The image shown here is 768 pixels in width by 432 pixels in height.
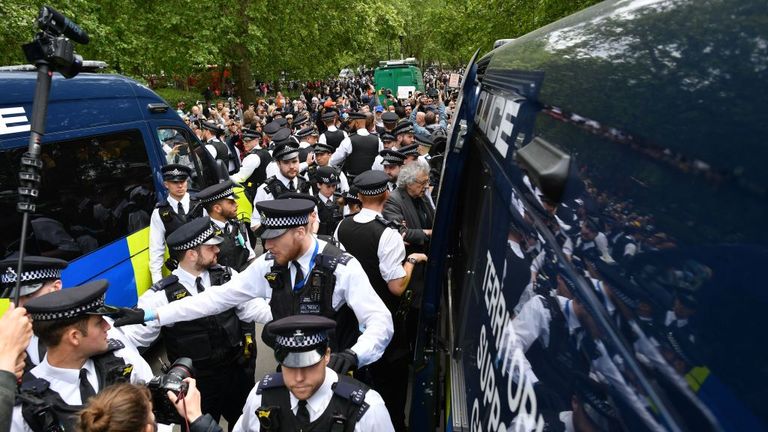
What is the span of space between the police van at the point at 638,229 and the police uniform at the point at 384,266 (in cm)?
214

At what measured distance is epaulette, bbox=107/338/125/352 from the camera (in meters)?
2.55

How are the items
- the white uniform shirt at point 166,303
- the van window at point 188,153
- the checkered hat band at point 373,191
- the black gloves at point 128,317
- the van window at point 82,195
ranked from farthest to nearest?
the van window at point 188,153 < the checkered hat band at point 373,191 < the van window at point 82,195 < the white uniform shirt at point 166,303 < the black gloves at point 128,317

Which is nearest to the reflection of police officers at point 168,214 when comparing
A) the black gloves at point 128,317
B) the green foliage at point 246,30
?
the black gloves at point 128,317

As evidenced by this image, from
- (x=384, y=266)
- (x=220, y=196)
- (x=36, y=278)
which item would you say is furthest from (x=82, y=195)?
(x=384, y=266)

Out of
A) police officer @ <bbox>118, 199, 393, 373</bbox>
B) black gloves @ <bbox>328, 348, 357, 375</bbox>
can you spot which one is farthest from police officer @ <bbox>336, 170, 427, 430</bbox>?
black gloves @ <bbox>328, 348, 357, 375</bbox>

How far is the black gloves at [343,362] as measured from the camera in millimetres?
2525

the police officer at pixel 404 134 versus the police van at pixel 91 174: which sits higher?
the police van at pixel 91 174

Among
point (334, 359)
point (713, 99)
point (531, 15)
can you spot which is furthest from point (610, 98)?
point (531, 15)

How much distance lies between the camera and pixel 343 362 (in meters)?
2.56

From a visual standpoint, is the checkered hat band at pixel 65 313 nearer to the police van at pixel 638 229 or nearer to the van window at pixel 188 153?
the police van at pixel 638 229

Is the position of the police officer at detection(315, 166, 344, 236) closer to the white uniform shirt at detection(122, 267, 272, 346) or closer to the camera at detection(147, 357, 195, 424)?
the white uniform shirt at detection(122, 267, 272, 346)

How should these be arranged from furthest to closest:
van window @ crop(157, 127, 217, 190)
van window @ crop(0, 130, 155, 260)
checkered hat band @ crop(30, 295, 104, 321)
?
van window @ crop(157, 127, 217, 190), van window @ crop(0, 130, 155, 260), checkered hat band @ crop(30, 295, 104, 321)

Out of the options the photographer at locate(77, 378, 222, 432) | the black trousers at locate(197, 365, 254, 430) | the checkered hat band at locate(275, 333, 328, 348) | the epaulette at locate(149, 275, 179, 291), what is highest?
the checkered hat band at locate(275, 333, 328, 348)

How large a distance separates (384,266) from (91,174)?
252 cm
